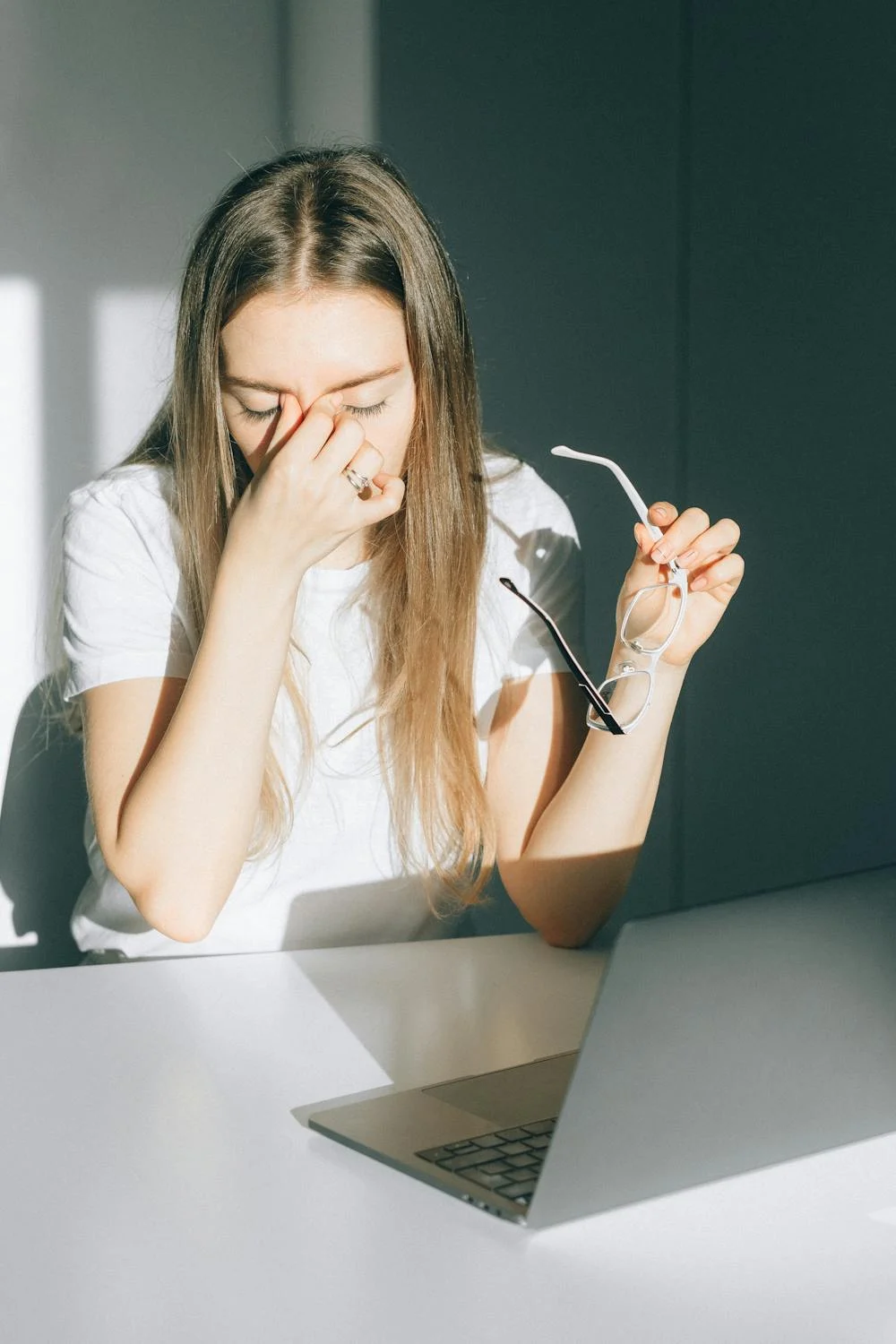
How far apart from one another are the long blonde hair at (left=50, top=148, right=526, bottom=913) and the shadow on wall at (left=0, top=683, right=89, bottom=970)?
57 cm

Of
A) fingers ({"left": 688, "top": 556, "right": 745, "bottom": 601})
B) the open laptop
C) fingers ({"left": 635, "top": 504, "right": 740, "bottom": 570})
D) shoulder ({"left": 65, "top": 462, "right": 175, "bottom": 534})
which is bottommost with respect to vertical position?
the open laptop

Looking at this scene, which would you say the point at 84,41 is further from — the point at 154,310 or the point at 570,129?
the point at 570,129

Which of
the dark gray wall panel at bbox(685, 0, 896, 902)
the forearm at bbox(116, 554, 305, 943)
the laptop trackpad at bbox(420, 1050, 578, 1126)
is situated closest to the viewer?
the laptop trackpad at bbox(420, 1050, 578, 1126)

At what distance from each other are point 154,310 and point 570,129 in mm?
731

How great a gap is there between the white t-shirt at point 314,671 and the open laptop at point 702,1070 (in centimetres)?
56

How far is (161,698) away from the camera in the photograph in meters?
1.19

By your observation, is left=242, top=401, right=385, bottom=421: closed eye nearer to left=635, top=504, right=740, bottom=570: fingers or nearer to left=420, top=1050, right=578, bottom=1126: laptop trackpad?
left=635, top=504, right=740, bottom=570: fingers

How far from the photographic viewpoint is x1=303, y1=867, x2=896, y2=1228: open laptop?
1.91 ft

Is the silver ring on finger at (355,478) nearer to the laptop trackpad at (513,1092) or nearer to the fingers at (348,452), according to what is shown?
the fingers at (348,452)

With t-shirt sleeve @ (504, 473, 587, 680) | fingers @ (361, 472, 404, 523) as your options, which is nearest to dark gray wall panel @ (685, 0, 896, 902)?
t-shirt sleeve @ (504, 473, 587, 680)

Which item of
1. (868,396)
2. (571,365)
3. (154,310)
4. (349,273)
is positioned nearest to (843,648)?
(868,396)

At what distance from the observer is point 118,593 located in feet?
4.00

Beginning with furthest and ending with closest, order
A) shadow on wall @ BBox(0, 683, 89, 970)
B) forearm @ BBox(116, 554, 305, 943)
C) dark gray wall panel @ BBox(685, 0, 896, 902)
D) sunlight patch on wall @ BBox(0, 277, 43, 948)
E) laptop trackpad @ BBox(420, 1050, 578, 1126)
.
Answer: sunlight patch on wall @ BBox(0, 277, 43, 948)
shadow on wall @ BBox(0, 683, 89, 970)
dark gray wall panel @ BBox(685, 0, 896, 902)
forearm @ BBox(116, 554, 305, 943)
laptop trackpad @ BBox(420, 1050, 578, 1126)

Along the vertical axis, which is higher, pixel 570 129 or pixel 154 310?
pixel 570 129
